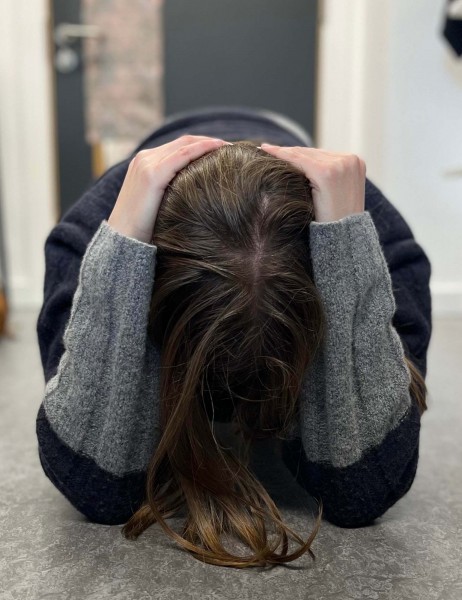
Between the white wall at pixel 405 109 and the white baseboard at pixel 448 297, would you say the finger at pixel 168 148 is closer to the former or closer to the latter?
the white wall at pixel 405 109

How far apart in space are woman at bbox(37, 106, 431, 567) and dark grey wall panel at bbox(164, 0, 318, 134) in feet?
6.12

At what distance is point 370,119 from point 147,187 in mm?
1970

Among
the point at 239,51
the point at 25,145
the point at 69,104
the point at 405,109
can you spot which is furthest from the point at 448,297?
the point at 25,145

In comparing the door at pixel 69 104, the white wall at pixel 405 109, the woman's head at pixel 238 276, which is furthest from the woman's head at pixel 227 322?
the door at pixel 69 104

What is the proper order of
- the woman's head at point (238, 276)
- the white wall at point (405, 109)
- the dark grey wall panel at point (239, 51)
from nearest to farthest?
the woman's head at point (238, 276) < the white wall at point (405, 109) < the dark grey wall panel at point (239, 51)

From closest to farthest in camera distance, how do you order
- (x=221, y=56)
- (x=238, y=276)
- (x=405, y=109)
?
(x=238, y=276) → (x=405, y=109) → (x=221, y=56)

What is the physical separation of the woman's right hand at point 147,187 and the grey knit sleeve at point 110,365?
0.02m

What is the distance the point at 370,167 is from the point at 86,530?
199 centimetres

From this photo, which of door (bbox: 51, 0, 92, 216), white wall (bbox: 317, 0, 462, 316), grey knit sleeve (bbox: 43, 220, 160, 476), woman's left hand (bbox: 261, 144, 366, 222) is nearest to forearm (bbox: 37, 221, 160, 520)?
grey knit sleeve (bbox: 43, 220, 160, 476)

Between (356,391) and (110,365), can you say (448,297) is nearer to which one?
(356,391)

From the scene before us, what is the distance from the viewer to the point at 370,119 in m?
2.49

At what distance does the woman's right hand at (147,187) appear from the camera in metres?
0.71

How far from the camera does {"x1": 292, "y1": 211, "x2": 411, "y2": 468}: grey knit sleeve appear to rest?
2.33 feet

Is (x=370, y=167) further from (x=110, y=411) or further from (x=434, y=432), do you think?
(x=110, y=411)
